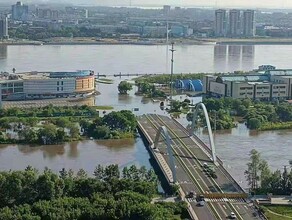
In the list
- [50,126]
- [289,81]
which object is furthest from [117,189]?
[289,81]

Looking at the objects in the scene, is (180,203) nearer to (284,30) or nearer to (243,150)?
(243,150)

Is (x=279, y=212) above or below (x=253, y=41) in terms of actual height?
below

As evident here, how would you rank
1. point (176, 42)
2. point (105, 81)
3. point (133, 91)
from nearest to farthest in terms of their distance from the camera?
point (133, 91) < point (105, 81) < point (176, 42)

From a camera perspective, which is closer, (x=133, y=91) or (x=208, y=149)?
(x=208, y=149)

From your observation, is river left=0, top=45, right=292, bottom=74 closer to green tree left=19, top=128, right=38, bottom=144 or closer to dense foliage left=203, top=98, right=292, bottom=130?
dense foliage left=203, top=98, right=292, bottom=130

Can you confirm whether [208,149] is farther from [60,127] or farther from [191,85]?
[191,85]

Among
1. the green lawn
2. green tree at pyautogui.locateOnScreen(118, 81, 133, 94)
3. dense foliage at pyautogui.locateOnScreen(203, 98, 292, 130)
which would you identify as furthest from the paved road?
green tree at pyautogui.locateOnScreen(118, 81, 133, 94)

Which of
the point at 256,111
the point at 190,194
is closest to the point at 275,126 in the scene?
the point at 256,111
